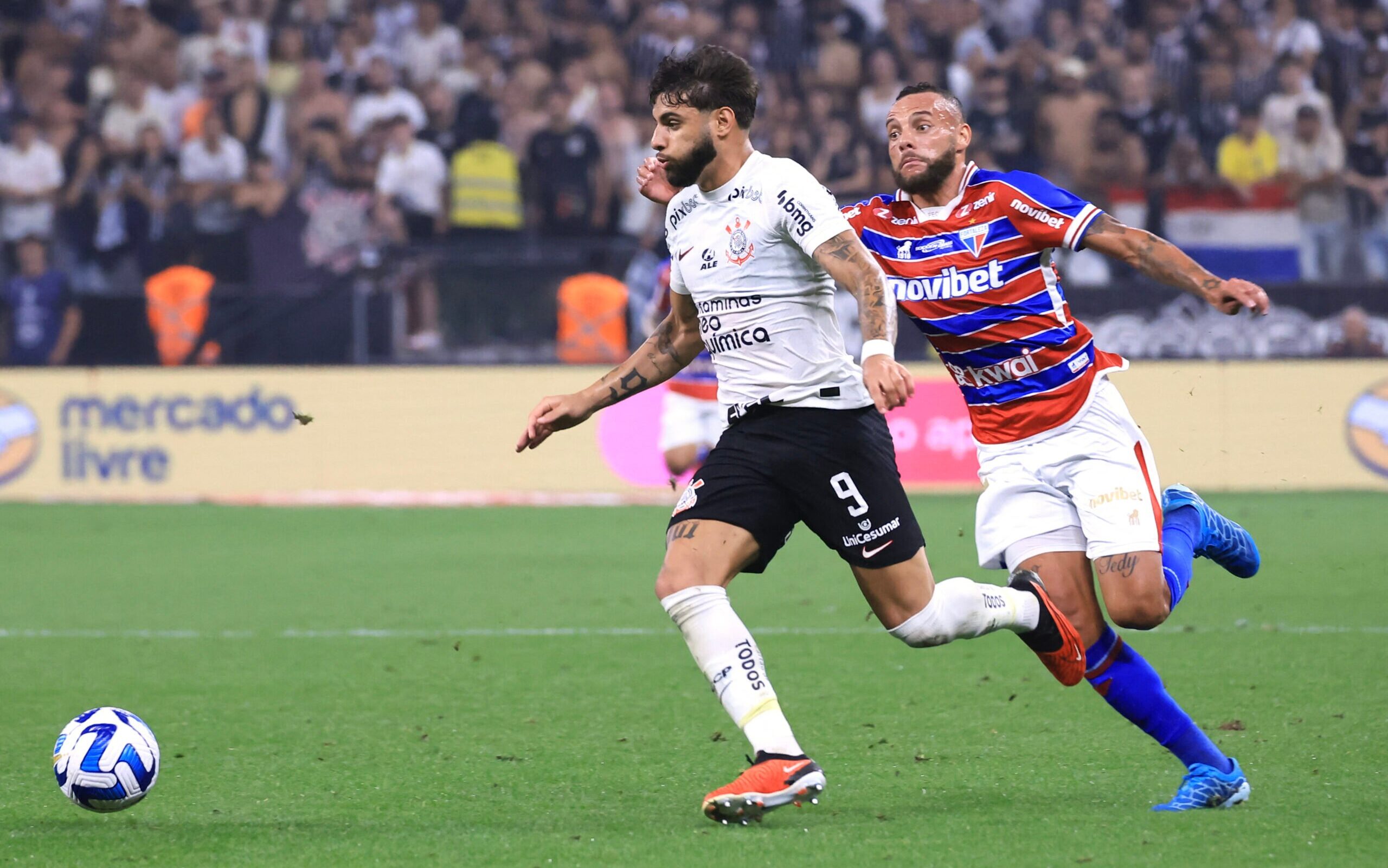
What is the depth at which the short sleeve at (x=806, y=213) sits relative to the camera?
4.52 meters

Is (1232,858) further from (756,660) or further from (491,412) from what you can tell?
(491,412)

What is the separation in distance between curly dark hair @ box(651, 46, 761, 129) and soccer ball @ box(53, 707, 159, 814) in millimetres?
2200

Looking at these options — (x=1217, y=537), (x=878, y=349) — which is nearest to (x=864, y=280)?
(x=878, y=349)

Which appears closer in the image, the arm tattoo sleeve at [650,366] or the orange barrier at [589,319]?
the arm tattoo sleeve at [650,366]

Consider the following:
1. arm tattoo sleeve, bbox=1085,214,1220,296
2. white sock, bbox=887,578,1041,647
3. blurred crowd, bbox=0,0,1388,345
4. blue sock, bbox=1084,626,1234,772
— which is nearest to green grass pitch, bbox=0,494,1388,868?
blue sock, bbox=1084,626,1234,772

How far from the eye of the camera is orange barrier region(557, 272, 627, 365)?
1445 centimetres

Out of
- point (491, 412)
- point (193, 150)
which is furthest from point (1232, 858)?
point (193, 150)

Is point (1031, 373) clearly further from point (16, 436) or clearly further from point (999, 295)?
point (16, 436)

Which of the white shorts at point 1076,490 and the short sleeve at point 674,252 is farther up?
the short sleeve at point 674,252

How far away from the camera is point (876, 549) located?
4.64 meters

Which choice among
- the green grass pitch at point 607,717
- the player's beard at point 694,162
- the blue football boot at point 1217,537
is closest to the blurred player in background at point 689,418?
the green grass pitch at point 607,717

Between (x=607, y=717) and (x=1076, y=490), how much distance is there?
6.48 ft

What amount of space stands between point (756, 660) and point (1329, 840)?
4.74 ft

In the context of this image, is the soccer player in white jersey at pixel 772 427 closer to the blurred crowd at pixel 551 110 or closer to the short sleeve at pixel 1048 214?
the short sleeve at pixel 1048 214
